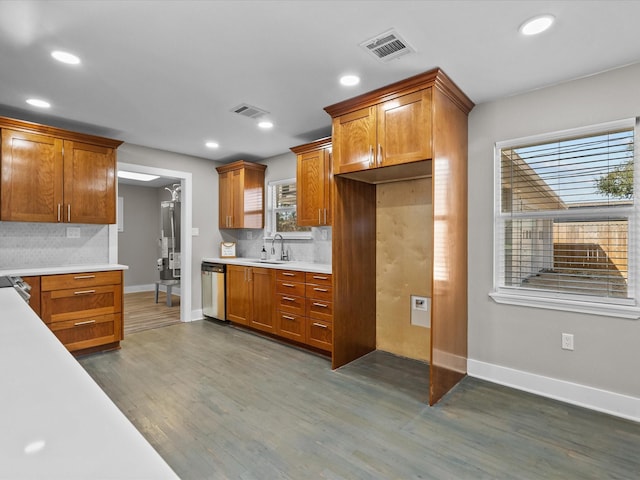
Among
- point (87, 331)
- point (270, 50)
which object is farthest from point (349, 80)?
point (87, 331)

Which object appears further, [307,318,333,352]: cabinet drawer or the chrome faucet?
the chrome faucet

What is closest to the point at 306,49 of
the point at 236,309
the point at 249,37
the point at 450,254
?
the point at 249,37

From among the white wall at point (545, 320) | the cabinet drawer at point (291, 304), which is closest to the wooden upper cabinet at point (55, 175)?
the cabinet drawer at point (291, 304)

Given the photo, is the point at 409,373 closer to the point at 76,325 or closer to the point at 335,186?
the point at 335,186

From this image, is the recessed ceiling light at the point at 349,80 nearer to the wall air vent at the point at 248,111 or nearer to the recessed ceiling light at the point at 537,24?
the wall air vent at the point at 248,111

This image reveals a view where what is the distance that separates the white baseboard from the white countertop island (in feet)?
10.3

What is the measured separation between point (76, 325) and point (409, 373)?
3.35 meters

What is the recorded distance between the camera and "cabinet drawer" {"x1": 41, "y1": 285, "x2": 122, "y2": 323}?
10.9ft

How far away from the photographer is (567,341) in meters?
2.64

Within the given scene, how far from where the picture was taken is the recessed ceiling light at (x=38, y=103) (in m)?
3.10

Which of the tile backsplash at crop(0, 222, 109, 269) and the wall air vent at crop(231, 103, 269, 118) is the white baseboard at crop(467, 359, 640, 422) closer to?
the wall air vent at crop(231, 103, 269, 118)

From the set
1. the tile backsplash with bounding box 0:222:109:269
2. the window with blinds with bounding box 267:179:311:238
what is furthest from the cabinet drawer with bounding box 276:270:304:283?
the tile backsplash with bounding box 0:222:109:269

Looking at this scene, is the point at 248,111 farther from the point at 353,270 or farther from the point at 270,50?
the point at 353,270

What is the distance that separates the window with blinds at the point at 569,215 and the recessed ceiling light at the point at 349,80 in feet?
4.49
